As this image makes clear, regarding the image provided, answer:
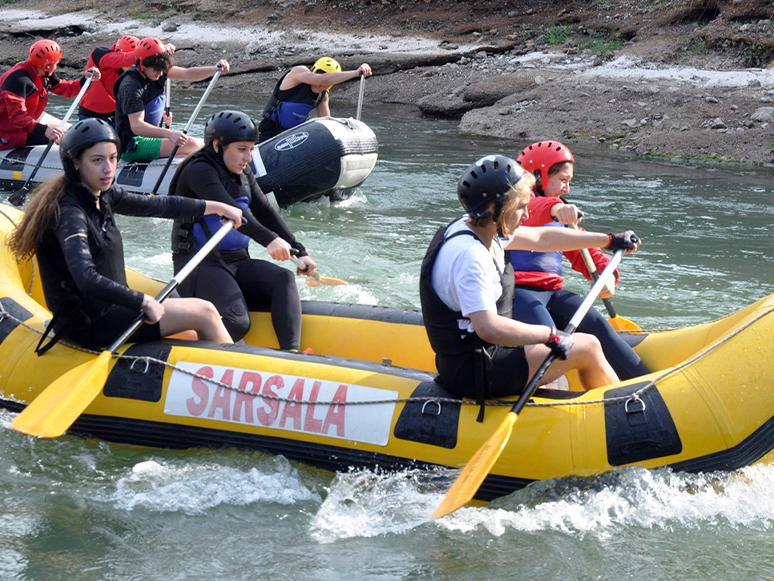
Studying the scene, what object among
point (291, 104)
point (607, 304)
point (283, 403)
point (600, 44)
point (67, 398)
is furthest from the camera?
point (600, 44)

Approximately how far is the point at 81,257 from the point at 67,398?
0.62 m

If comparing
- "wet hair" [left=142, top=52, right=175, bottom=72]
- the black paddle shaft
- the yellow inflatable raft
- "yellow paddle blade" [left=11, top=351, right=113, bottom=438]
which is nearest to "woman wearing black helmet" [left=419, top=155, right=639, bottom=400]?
the yellow inflatable raft

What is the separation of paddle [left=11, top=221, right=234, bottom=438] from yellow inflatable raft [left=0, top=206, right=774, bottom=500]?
17 cm

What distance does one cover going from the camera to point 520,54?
1870 centimetres

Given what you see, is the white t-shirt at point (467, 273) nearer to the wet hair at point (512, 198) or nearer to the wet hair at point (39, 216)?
the wet hair at point (512, 198)

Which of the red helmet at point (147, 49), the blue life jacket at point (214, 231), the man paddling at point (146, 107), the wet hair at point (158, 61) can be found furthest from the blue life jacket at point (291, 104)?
the blue life jacket at point (214, 231)

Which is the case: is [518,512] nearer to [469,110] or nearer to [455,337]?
[455,337]

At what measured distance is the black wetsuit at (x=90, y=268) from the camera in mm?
3914

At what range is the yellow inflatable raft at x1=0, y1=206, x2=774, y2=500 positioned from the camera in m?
3.71

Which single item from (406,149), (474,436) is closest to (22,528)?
(474,436)

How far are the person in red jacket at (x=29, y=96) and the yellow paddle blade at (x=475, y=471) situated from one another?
680 cm

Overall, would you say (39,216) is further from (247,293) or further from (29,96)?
(29,96)

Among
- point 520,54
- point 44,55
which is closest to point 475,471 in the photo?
point 44,55

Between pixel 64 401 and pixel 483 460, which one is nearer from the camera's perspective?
pixel 483 460
